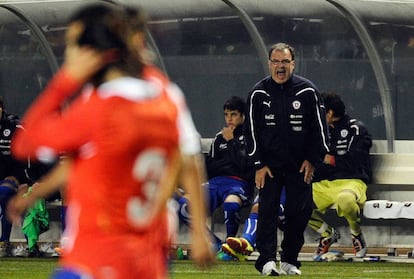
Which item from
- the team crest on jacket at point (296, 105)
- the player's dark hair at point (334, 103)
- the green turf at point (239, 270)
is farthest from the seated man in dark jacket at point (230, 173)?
the team crest on jacket at point (296, 105)

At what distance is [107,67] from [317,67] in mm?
12592

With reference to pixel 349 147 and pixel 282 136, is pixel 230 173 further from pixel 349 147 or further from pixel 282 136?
pixel 282 136

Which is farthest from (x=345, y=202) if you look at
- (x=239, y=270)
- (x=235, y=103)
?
(x=239, y=270)

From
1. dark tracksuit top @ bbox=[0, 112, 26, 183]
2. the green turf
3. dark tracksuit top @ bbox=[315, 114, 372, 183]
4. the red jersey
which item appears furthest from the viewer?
dark tracksuit top @ bbox=[0, 112, 26, 183]

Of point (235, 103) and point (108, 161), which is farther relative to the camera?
point (235, 103)

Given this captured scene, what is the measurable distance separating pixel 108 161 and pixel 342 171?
12048mm

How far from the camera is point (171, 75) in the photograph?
18.4 m

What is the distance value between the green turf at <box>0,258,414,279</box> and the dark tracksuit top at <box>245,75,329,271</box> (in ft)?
2.27

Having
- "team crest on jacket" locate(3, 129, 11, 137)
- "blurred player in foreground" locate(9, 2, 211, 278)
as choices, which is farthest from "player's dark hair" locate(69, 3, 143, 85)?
"team crest on jacket" locate(3, 129, 11, 137)

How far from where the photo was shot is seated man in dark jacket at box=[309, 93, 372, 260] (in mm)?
17125

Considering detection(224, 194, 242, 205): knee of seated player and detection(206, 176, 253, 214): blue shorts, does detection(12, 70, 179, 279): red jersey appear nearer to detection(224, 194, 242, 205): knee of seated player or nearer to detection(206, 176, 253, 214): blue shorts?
detection(224, 194, 242, 205): knee of seated player

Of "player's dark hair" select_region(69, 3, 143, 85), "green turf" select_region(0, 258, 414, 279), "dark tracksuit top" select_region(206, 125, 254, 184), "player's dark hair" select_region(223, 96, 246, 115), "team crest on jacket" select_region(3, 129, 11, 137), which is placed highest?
"player's dark hair" select_region(223, 96, 246, 115)

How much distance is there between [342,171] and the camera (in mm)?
17359

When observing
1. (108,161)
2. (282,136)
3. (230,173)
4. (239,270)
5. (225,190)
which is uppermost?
(282,136)
